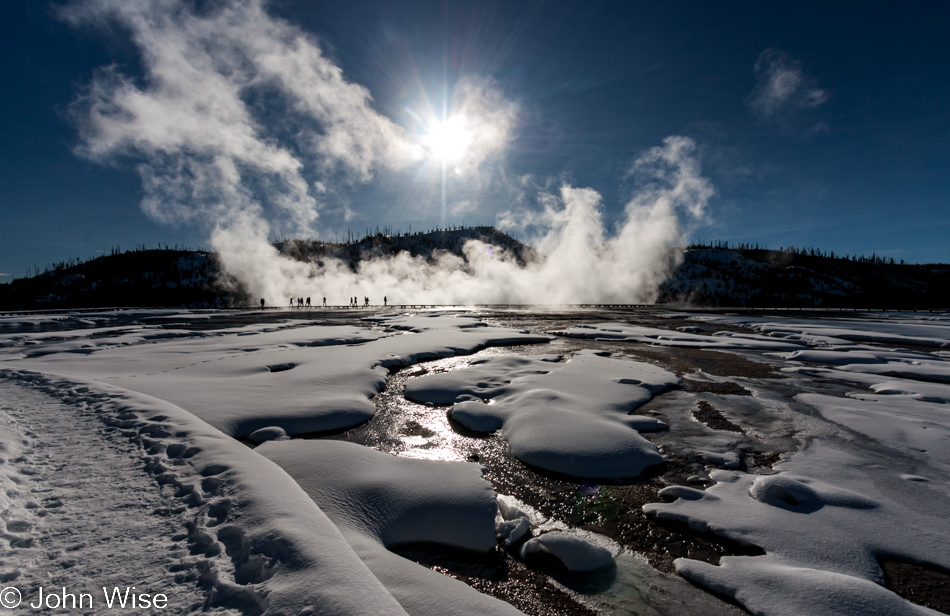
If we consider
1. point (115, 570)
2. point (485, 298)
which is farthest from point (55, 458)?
point (485, 298)

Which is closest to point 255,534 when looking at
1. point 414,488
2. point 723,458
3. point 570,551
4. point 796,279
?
point 414,488

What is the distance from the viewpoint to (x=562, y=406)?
6898mm

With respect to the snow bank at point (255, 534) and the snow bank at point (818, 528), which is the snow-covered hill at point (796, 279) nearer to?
the snow bank at point (818, 528)

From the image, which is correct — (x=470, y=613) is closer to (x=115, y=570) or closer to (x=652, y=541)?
A: (x=652, y=541)

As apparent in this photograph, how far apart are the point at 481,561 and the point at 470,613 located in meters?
0.84

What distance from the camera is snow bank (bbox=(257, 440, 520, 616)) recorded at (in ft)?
8.77

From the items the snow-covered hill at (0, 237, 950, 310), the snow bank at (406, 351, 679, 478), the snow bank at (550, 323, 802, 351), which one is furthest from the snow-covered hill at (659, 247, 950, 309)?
the snow bank at (406, 351, 679, 478)

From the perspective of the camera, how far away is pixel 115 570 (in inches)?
93.7

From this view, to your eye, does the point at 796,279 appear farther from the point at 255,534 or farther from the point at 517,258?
the point at 255,534

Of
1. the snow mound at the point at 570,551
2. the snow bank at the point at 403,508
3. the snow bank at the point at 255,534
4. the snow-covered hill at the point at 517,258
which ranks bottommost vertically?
the snow mound at the point at 570,551

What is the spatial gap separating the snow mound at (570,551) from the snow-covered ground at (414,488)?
0.05 feet

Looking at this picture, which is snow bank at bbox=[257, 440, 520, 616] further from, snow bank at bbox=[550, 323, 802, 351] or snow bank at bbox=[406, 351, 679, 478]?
snow bank at bbox=[550, 323, 802, 351]

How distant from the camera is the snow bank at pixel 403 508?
2.67 metres

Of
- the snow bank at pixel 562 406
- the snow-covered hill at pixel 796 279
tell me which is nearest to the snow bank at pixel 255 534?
the snow bank at pixel 562 406
